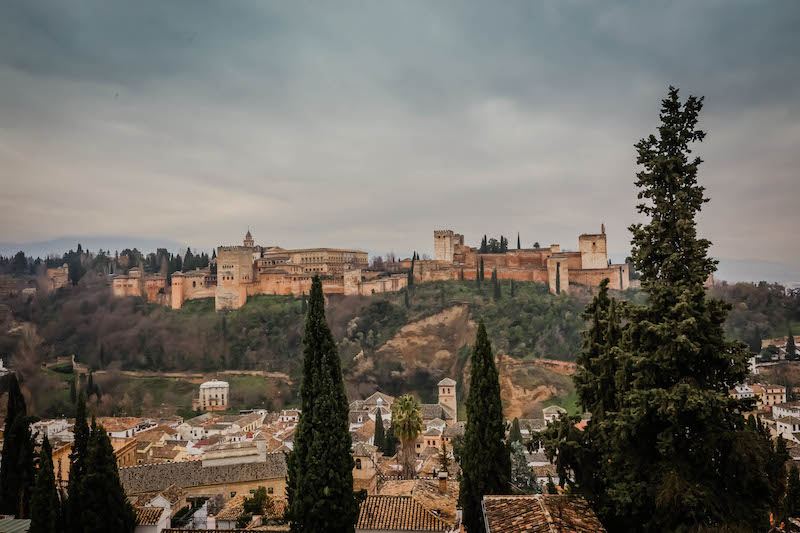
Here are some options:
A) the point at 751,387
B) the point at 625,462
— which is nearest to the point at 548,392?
the point at 751,387

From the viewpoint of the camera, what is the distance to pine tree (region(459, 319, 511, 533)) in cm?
1374

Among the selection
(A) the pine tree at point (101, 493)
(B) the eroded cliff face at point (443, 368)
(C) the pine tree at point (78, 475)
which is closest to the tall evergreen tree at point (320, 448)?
(A) the pine tree at point (101, 493)

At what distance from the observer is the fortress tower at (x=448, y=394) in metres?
50.1

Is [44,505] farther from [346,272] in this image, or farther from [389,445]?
[346,272]

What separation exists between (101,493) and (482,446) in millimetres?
10123

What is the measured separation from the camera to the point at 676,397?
316 inches

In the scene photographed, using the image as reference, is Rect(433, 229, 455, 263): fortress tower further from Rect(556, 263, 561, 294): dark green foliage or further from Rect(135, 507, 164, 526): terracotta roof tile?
Rect(135, 507, 164, 526): terracotta roof tile

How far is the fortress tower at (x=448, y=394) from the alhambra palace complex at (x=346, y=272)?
23.6 m

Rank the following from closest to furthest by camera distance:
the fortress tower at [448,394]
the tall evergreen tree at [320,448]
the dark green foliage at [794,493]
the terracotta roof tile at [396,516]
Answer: the tall evergreen tree at [320,448]
the terracotta roof tile at [396,516]
the dark green foliage at [794,493]
the fortress tower at [448,394]

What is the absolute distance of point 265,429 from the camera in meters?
41.9

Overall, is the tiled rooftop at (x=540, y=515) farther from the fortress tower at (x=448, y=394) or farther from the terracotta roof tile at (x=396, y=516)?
the fortress tower at (x=448, y=394)

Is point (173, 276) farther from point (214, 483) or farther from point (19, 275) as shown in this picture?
point (214, 483)

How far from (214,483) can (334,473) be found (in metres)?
16.6

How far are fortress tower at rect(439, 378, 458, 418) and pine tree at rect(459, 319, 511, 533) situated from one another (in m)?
36.1
